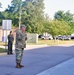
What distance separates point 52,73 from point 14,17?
81901mm

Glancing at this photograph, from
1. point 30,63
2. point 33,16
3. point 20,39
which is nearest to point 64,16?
point 33,16

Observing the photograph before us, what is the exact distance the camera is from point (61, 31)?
251ft

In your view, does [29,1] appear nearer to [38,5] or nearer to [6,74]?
Answer: [38,5]

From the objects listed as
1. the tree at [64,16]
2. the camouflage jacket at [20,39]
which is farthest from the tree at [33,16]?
the camouflage jacket at [20,39]

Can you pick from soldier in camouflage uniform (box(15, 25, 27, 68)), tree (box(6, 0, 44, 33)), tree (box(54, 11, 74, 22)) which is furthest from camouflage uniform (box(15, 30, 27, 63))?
tree (box(54, 11, 74, 22))

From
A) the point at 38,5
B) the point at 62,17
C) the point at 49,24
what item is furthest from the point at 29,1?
the point at 62,17

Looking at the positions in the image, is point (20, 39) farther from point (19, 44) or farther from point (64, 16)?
point (64, 16)

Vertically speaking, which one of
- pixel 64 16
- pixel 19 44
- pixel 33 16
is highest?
pixel 64 16

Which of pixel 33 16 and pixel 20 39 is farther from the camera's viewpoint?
pixel 33 16

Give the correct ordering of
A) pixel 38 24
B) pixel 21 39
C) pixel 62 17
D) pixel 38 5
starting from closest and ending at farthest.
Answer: pixel 21 39 → pixel 38 24 → pixel 38 5 → pixel 62 17

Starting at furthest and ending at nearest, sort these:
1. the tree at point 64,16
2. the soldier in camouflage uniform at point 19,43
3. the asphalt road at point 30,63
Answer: the tree at point 64,16, the soldier in camouflage uniform at point 19,43, the asphalt road at point 30,63

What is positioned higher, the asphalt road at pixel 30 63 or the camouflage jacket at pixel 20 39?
the camouflage jacket at pixel 20 39

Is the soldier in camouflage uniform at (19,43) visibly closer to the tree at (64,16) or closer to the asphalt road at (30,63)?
the asphalt road at (30,63)

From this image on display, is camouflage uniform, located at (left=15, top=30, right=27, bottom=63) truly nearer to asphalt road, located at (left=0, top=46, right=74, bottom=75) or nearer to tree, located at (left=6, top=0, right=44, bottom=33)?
asphalt road, located at (left=0, top=46, right=74, bottom=75)
